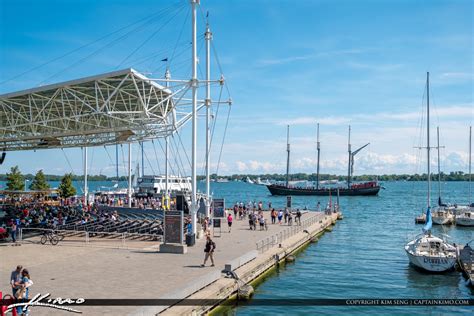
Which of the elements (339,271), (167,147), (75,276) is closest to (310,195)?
(167,147)

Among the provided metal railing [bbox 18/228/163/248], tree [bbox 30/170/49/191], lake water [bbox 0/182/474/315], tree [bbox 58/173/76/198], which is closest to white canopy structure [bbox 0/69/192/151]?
metal railing [bbox 18/228/163/248]

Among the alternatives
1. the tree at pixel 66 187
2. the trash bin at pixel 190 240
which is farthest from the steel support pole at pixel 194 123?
the tree at pixel 66 187

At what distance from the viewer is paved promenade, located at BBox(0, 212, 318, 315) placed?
14797 millimetres

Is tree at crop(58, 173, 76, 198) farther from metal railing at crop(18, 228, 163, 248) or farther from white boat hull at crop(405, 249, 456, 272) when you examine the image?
white boat hull at crop(405, 249, 456, 272)

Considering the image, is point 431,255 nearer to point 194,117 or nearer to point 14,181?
point 194,117

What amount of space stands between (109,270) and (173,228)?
Result: 17.1ft

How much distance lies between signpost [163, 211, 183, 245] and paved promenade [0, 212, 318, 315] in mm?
912

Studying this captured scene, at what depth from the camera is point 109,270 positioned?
18109 millimetres

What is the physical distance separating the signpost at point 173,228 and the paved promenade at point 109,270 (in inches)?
35.9

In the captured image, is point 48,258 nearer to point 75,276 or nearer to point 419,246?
point 75,276

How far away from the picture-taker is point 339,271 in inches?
1019

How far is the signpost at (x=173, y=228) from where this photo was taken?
74.6ft

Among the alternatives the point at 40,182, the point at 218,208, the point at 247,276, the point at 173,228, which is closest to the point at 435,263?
the point at 247,276
